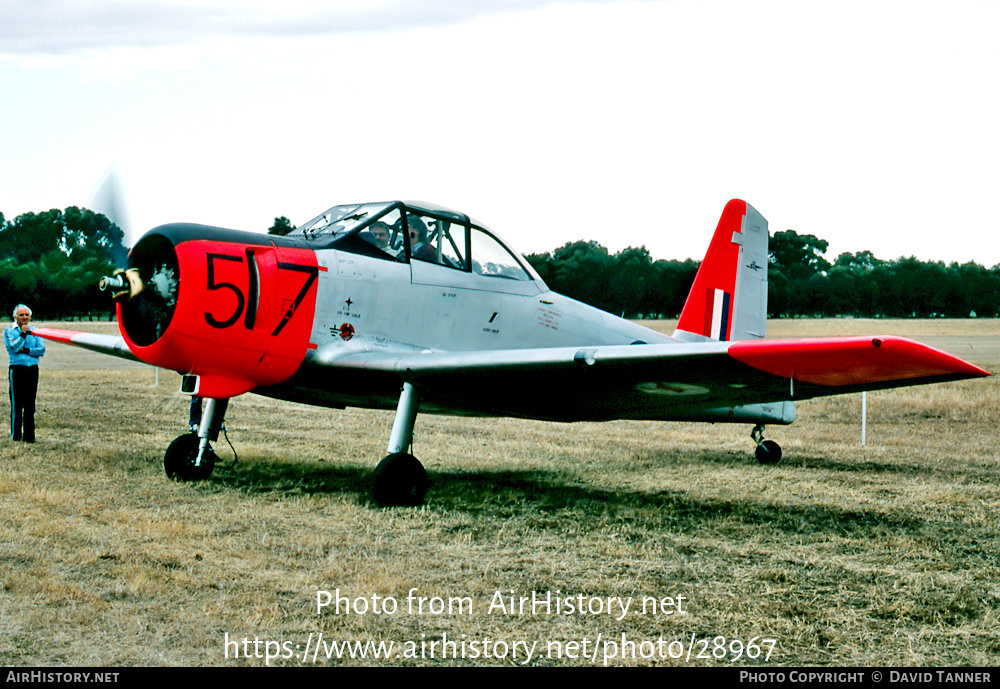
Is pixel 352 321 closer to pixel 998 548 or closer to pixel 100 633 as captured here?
pixel 100 633

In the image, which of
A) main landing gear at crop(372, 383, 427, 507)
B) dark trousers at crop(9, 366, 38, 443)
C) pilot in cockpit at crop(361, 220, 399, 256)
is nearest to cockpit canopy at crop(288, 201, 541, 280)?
pilot in cockpit at crop(361, 220, 399, 256)

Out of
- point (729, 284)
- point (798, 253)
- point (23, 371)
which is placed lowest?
point (23, 371)

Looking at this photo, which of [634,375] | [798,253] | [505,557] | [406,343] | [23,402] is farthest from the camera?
[798,253]

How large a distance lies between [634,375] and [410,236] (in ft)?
7.02

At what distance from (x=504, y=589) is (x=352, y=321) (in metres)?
2.96

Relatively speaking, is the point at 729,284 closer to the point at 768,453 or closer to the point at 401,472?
the point at 768,453

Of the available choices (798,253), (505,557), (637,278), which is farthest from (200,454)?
(798,253)

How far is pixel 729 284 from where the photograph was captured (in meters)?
9.52

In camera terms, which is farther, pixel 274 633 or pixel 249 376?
pixel 249 376

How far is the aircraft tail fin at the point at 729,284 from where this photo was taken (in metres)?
9.49

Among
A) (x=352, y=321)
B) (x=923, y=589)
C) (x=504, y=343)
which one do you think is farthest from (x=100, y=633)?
(x=504, y=343)

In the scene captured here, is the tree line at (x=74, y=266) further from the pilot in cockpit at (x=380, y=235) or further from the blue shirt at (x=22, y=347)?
the pilot in cockpit at (x=380, y=235)

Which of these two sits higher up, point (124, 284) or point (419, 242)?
point (419, 242)

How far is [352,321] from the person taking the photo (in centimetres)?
669
